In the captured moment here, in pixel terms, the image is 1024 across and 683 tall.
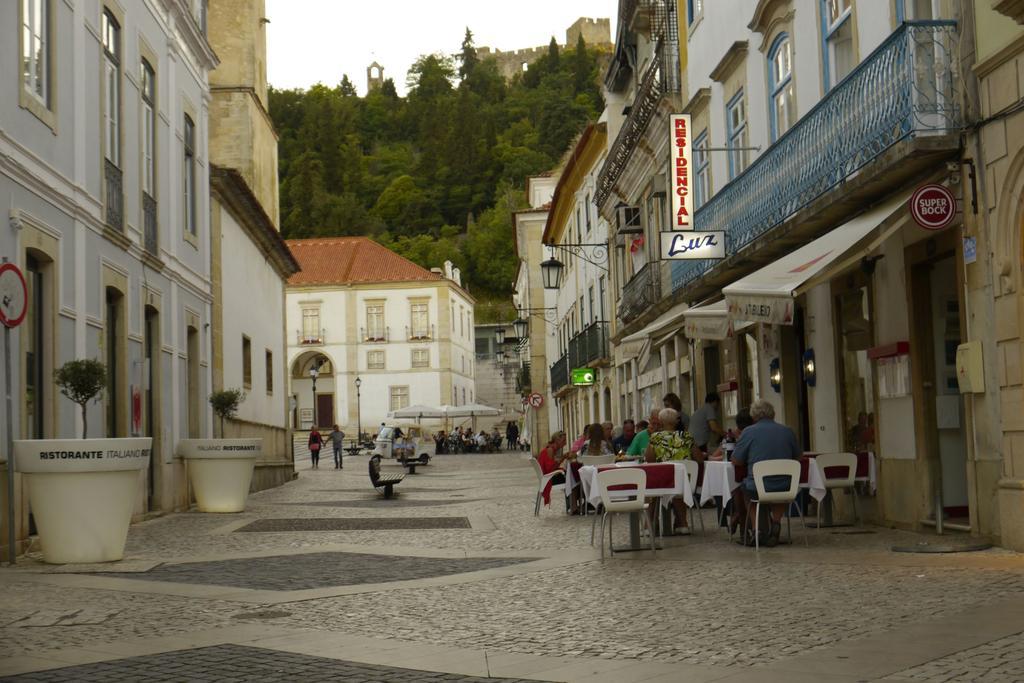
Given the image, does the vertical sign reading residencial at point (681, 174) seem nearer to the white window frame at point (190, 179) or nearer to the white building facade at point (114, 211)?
the white building facade at point (114, 211)

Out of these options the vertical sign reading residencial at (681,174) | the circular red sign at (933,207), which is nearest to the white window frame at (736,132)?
the vertical sign reading residencial at (681,174)

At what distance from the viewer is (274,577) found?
36.6 ft

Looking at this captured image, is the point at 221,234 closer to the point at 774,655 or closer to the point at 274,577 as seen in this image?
the point at 274,577

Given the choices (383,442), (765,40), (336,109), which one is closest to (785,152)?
(765,40)

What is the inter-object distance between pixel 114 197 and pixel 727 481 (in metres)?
9.99

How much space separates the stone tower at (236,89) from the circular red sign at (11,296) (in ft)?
80.5

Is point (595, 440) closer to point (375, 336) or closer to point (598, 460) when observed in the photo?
point (598, 460)

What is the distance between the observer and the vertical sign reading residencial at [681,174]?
65.1 ft

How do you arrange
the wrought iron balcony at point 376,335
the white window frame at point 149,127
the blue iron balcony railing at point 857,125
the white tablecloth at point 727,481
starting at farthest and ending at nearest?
the wrought iron balcony at point 376,335
the white window frame at point 149,127
the white tablecloth at point 727,481
the blue iron balcony railing at point 857,125

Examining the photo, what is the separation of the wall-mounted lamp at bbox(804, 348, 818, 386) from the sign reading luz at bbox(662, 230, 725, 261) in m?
2.56

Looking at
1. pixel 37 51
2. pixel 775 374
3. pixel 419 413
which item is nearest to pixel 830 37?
pixel 775 374

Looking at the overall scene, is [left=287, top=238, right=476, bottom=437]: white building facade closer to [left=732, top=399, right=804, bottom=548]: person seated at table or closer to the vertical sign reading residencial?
the vertical sign reading residencial

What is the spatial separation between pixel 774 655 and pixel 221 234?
22.8 m

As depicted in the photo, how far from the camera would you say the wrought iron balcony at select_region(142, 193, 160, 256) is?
800 inches
